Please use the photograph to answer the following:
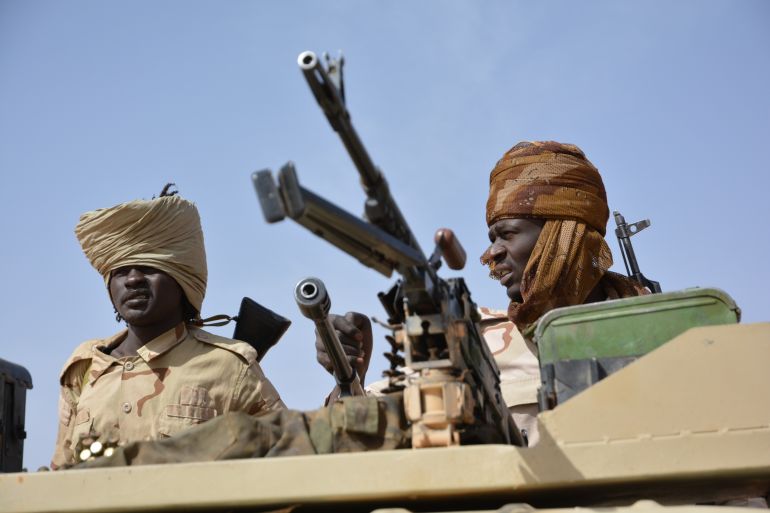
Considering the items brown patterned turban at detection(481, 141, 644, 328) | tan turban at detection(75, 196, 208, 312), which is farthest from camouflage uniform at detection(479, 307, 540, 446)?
tan turban at detection(75, 196, 208, 312)

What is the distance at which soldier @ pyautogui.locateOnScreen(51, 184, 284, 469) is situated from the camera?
4.65 meters

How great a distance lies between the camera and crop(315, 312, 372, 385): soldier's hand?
15.2ft

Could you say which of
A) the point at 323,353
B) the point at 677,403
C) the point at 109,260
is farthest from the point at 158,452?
the point at 109,260

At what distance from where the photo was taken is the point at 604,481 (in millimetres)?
2367

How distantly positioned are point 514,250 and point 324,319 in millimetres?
1290

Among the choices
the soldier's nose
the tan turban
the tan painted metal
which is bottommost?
the tan painted metal

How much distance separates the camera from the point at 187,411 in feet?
15.2

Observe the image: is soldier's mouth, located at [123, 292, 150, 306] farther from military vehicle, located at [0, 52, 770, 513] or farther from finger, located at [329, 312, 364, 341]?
military vehicle, located at [0, 52, 770, 513]

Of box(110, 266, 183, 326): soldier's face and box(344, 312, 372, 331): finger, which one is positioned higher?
box(110, 266, 183, 326): soldier's face

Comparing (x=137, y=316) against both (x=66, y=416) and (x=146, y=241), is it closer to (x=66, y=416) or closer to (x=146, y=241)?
(x=146, y=241)

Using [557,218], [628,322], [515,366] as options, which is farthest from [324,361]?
[628,322]

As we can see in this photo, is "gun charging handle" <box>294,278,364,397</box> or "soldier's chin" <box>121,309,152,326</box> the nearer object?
"gun charging handle" <box>294,278,364,397</box>

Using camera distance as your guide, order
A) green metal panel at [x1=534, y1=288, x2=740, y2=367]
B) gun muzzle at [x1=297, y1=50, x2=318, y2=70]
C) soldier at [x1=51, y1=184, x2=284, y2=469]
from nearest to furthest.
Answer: gun muzzle at [x1=297, y1=50, x2=318, y2=70] → green metal panel at [x1=534, y1=288, x2=740, y2=367] → soldier at [x1=51, y1=184, x2=284, y2=469]

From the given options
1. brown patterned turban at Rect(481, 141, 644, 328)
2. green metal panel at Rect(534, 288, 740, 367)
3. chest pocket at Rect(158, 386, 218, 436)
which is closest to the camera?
green metal panel at Rect(534, 288, 740, 367)
